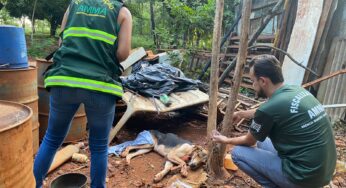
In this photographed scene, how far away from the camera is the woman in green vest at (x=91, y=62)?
6.53 ft

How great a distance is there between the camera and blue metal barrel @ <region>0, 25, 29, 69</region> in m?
2.76

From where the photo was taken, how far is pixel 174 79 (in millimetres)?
4871

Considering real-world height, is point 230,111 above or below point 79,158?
above

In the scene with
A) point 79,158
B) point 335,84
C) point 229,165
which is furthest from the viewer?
point 335,84

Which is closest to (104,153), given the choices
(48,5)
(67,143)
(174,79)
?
(67,143)

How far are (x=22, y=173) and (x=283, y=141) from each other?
1.79 metres

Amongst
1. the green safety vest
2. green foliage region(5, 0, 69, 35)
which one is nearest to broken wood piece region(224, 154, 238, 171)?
the green safety vest

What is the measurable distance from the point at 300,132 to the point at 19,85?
263cm

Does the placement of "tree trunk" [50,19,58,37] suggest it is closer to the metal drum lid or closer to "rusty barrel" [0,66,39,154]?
"rusty barrel" [0,66,39,154]

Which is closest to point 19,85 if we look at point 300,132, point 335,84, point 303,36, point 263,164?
point 263,164

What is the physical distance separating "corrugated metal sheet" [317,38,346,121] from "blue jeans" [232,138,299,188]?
2.73 meters

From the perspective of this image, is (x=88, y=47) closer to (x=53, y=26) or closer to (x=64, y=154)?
(x=64, y=154)

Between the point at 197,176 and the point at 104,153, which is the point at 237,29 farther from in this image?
the point at 104,153

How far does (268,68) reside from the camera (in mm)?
2291
